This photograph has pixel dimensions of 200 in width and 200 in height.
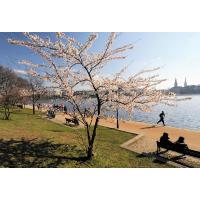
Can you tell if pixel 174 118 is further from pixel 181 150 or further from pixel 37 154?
pixel 37 154

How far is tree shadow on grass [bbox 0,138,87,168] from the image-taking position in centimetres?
917

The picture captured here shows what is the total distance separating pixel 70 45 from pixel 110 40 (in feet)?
5.65

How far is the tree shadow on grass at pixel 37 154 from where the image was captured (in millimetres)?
9172

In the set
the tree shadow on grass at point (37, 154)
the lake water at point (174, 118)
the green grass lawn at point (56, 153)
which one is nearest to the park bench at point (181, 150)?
the green grass lawn at point (56, 153)

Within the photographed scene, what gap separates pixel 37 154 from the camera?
34.4 feet

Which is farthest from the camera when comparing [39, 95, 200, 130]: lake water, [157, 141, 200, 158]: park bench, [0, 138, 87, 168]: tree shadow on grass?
[39, 95, 200, 130]: lake water

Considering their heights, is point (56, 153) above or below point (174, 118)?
above

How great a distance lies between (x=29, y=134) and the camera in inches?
590

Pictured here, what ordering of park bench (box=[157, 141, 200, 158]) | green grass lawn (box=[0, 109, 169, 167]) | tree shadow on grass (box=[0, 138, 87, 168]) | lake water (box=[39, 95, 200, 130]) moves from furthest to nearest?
lake water (box=[39, 95, 200, 130])
park bench (box=[157, 141, 200, 158])
green grass lawn (box=[0, 109, 169, 167])
tree shadow on grass (box=[0, 138, 87, 168])

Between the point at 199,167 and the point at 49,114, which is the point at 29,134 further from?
the point at 49,114

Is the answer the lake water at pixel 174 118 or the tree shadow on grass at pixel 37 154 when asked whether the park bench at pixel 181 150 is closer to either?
the tree shadow on grass at pixel 37 154

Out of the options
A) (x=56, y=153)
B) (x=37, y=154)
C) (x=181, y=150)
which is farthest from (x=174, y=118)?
(x=37, y=154)

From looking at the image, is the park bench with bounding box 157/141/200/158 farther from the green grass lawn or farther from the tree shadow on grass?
the tree shadow on grass

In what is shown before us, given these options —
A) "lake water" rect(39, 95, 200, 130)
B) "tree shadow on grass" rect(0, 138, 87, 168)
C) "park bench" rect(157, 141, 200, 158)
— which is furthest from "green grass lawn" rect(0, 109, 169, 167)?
"lake water" rect(39, 95, 200, 130)
